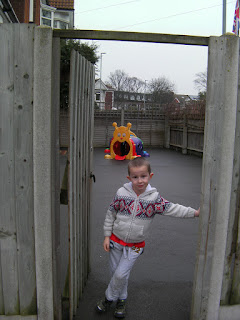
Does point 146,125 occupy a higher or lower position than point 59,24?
lower

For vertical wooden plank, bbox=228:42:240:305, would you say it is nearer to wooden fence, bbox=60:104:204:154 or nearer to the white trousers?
the white trousers

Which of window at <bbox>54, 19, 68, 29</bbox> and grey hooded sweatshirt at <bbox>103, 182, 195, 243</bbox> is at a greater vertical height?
window at <bbox>54, 19, 68, 29</bbox>

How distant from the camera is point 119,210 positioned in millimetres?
2975

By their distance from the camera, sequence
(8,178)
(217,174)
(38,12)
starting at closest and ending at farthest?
(8,178) < (217,174) < (38,12)

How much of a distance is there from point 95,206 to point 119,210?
14.1ft

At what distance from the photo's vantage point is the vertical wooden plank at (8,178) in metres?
2.27

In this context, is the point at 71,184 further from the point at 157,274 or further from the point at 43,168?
the point at 157,274

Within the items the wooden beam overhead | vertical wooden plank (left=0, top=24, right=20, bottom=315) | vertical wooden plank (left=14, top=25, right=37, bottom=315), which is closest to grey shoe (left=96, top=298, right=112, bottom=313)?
vertical wooden plank (left=14, top=25, right=37, bottom=315)

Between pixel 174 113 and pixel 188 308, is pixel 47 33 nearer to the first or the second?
pixel 188 308

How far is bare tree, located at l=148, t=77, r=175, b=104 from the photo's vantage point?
176ft

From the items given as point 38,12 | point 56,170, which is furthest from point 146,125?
point 56,170

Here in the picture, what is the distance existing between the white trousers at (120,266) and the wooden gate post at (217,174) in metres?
0.60

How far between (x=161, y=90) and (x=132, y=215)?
177 ft

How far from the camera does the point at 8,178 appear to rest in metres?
2.40
